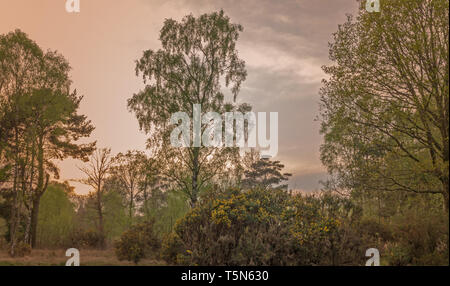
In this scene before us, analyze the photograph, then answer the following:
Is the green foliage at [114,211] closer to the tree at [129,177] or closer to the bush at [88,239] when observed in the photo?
the tree at [129,177]

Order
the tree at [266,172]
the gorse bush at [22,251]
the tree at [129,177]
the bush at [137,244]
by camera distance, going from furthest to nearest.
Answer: the tree at [266,172]
the tree at [129,177]
the gorse bush at [22,251]
the bush at [137,244]

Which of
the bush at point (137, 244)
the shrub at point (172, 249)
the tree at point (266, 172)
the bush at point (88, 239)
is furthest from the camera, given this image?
the tree at point (266, 172)

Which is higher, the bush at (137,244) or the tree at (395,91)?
the tree at (395,91)

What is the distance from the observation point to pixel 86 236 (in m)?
28.3

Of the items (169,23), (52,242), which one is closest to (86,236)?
(52,242)

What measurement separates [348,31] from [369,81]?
271cm

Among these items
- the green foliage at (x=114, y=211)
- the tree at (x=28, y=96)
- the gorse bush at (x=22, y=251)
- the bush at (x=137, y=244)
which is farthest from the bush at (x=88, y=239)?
the bush at (x=137, y=244)

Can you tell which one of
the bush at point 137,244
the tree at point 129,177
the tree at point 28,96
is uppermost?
the tree at point 28,96

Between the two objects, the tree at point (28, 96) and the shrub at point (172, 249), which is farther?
the tree at point (28, 96)

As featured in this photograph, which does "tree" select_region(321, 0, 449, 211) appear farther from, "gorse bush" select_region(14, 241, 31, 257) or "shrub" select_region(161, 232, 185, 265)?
"gorse bush" select_region(14, 241, 31, 257)

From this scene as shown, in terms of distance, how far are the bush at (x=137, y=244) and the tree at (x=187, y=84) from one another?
14.5 ft

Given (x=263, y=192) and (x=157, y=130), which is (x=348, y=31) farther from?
(x=157, y=130)

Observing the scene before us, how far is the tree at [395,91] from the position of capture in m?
14.0

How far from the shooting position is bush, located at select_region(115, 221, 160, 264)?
18.4 m
